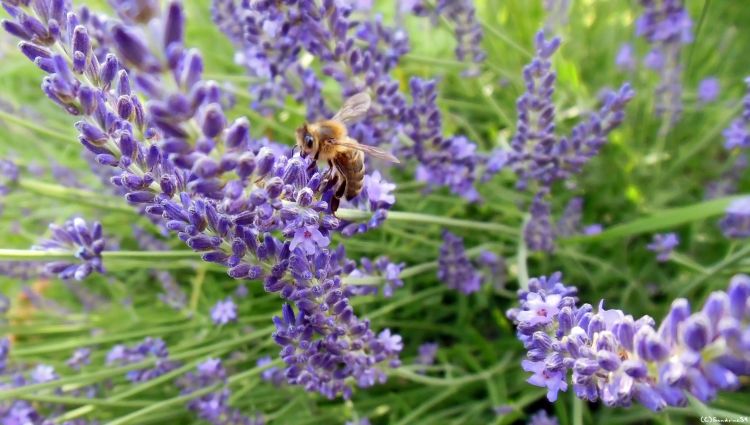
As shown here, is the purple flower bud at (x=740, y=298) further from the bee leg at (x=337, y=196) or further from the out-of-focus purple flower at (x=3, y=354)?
the out-of-focus purple flower at (x=3, y=354)

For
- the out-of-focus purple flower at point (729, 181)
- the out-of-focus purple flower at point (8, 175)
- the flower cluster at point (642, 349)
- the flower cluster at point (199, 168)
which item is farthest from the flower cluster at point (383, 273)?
the out-of-focus purple flower at point (729, 181)

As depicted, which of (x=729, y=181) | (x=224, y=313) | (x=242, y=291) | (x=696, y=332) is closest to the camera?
(x=696, y=332)

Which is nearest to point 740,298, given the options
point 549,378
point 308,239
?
point 549,378

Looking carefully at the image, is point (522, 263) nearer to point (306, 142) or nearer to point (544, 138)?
point (544, 138)

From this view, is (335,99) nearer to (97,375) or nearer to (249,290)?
(249,290)

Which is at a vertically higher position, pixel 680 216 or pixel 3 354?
pixel 680 216

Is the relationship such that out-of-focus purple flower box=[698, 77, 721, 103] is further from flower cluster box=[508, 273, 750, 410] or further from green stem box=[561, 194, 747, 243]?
flower cluster box=[508, 273, 750, 410]
